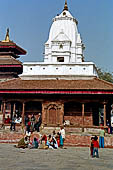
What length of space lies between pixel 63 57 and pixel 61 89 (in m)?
8.15

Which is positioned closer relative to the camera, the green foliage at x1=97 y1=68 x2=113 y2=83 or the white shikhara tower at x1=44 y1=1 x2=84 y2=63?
the white shikhara tower at x1=44 y1=1 x2=84 y2=63

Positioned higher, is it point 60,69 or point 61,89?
point 60,69

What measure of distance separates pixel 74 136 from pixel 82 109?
13.1 feet

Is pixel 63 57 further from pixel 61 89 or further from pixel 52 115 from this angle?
pixel 52 115

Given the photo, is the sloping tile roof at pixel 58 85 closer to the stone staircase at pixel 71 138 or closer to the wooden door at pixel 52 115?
the wooden door at pixel 52 115

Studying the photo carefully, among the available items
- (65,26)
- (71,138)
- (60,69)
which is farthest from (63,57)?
(71,138)

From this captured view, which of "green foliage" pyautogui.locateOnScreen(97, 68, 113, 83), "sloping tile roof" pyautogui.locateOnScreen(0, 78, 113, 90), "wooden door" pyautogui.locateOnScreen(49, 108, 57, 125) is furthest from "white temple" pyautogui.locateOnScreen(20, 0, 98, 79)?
"green foliage" pyautogui.locateOnScreen(97, 68, 113, 83)

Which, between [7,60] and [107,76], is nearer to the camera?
[7,60]

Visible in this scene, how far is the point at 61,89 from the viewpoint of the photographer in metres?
22.1

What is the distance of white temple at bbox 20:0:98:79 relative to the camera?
26656mm

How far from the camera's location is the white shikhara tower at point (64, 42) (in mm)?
29484

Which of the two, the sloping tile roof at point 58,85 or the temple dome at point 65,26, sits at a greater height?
the temple dome at point 65,26

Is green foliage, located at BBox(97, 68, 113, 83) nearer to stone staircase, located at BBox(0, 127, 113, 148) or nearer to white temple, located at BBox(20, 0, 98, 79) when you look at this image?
white temple, located at BBox(20, 0, 98, 79)

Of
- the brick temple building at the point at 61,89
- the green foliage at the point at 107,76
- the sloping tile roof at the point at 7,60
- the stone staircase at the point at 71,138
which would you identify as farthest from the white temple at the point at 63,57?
the green foliage at the point at 107,76
